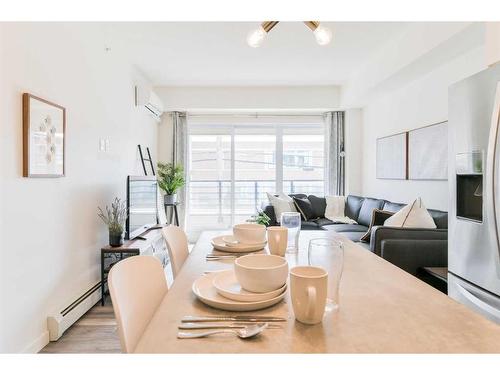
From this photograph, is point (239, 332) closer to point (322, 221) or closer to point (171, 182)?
point (322, 221)

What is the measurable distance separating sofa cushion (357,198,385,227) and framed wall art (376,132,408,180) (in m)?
0.42

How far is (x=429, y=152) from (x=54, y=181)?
3.62 m

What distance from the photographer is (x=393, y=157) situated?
4.29m

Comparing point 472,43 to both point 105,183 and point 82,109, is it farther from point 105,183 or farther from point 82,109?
point 105,183

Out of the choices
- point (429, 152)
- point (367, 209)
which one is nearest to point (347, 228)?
point (367, 209)

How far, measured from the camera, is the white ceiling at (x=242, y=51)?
120 inches

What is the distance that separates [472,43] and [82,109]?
3.32m

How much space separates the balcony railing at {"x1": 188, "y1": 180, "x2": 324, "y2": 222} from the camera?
5.74 m

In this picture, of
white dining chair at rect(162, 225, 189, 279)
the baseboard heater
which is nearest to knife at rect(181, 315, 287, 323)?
white dining chair at rect(162, 225, 189, 279)

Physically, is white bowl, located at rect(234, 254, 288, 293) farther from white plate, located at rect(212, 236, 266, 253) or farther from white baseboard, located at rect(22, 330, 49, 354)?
white baseboard, located at rect(22, 330, 49, 354)

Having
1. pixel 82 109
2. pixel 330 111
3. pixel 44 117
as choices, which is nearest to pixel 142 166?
pixel 82 109

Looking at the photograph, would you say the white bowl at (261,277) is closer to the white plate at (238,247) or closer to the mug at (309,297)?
the mug at (309,297)
